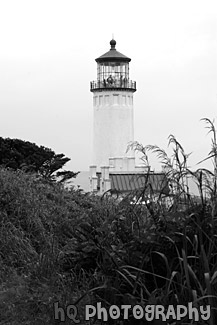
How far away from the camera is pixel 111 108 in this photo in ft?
178

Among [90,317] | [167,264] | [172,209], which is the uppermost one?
[172,209]

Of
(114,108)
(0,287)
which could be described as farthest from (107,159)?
(0,287)

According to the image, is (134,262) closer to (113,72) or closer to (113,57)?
(113,57)

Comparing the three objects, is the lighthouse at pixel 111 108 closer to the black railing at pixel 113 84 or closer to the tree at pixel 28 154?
the black railing at pixel 113 84

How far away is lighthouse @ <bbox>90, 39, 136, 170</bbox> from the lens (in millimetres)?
54062

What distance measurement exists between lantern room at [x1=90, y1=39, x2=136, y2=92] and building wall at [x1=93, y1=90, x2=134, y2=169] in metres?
0.46

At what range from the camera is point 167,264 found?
18.0 ft

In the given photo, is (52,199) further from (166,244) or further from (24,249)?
(166,244)

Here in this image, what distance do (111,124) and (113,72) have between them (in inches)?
155

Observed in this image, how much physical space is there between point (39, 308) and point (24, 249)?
7.85 ft

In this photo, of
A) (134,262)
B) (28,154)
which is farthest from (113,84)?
(134,262)

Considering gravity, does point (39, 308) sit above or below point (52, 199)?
below

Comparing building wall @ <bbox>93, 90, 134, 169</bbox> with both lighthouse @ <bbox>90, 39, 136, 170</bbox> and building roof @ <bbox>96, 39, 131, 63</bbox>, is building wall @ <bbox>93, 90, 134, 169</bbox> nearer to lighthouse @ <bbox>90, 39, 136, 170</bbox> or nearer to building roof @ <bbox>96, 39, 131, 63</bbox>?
lighthouse @ <bbox>90, 39, 136, 170</bbox>

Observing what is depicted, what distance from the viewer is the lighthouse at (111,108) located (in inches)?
2128
